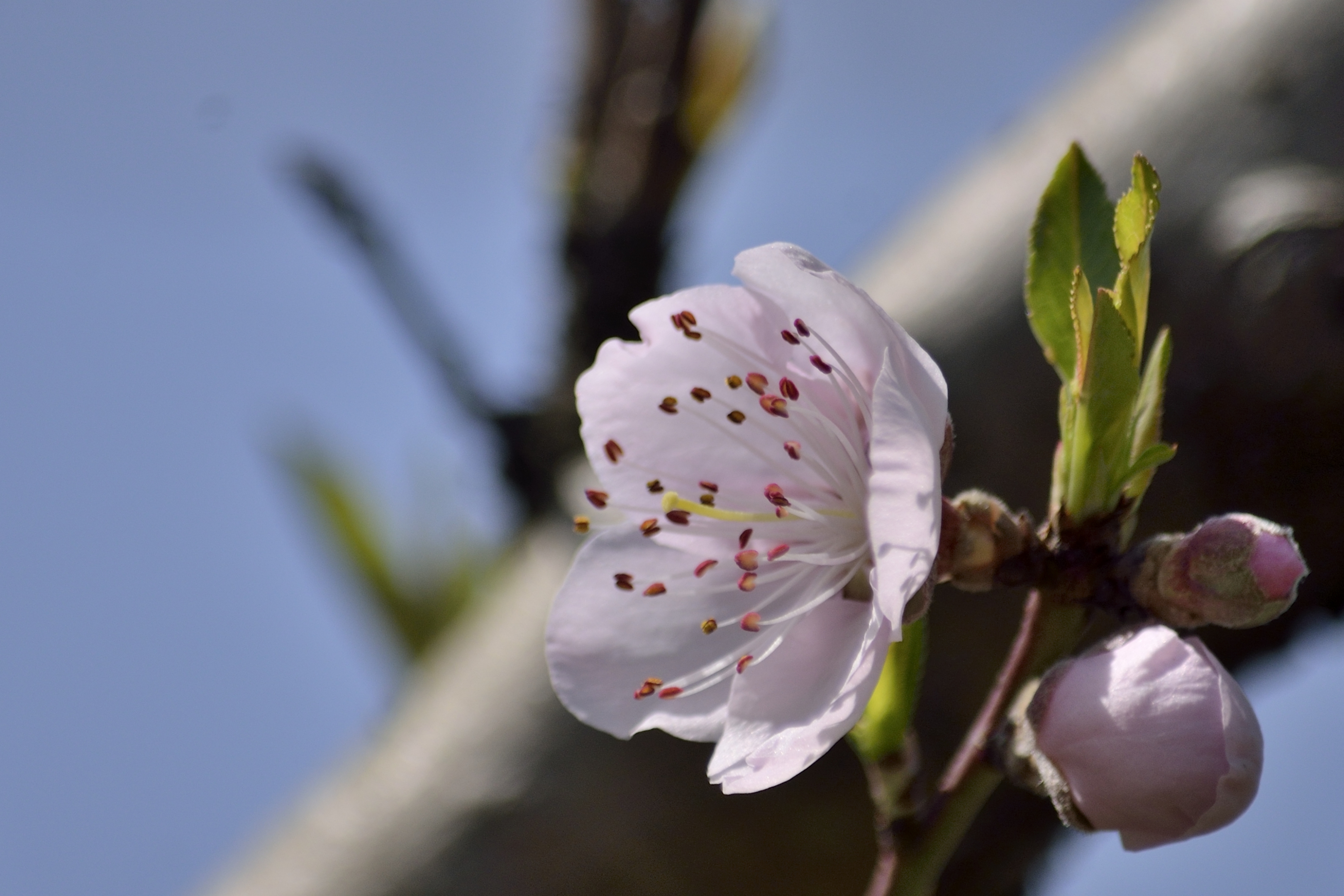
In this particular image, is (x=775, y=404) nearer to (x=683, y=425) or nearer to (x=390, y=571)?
(x=683, y=425)

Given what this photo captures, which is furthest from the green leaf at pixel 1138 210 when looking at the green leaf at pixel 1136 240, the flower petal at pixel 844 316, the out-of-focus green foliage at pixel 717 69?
the out-of-focus green foliage at pixel 717 69

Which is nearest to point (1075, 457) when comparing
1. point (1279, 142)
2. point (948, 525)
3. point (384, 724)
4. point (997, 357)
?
point (948, 525)

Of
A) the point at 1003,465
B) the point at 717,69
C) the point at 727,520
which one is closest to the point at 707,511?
the point at 727,520

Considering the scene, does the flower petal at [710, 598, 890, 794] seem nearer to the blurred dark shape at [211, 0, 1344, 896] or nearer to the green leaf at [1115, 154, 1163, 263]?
the green leaf at [1115, 154, 1163, 263]

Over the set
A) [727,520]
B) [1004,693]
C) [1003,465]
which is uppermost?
[727,520]

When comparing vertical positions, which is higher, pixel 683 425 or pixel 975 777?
pixel 683 425
